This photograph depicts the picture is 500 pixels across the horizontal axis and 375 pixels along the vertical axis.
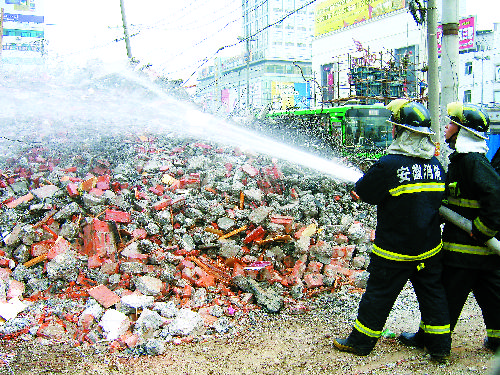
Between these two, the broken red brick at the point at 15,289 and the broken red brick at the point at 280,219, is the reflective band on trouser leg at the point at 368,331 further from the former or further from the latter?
the broken red brick at the point at 15,289

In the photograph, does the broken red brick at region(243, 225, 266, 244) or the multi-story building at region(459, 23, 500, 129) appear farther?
the multi-story building at region(459, 23, 500, 129)

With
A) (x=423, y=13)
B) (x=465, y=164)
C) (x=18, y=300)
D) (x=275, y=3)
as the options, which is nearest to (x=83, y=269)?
(x=18, y=300)

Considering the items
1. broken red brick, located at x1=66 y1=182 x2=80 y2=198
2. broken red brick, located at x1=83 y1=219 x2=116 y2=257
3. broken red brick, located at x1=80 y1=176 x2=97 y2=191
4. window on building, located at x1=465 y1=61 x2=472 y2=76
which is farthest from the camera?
window on building, located at x1=465 y1=61 x2=472 y2=76

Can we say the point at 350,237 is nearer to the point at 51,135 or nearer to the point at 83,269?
the point at 83,269

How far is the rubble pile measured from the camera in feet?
12.2

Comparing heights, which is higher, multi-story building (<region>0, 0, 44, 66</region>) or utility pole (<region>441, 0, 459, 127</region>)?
multi-story building (<region>0, 0, 44, 66</region>)

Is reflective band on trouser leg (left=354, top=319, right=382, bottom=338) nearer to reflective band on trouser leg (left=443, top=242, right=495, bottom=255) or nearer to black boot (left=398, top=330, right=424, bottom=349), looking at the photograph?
black boot (left=398, top=330, right=424, bottom=349)

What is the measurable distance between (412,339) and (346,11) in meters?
31.7

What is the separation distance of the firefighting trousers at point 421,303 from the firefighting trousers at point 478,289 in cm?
13

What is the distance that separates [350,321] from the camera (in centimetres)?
374

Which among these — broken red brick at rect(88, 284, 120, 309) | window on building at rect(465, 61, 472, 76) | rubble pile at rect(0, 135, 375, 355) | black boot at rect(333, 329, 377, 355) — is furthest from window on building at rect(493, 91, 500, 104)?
broken red brick at rect(88, 284, 120, 309)

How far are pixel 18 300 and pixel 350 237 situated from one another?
3.96m

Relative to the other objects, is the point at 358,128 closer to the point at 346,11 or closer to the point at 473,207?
the point at 473,207

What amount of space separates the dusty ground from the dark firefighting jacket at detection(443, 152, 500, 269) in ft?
2.52
